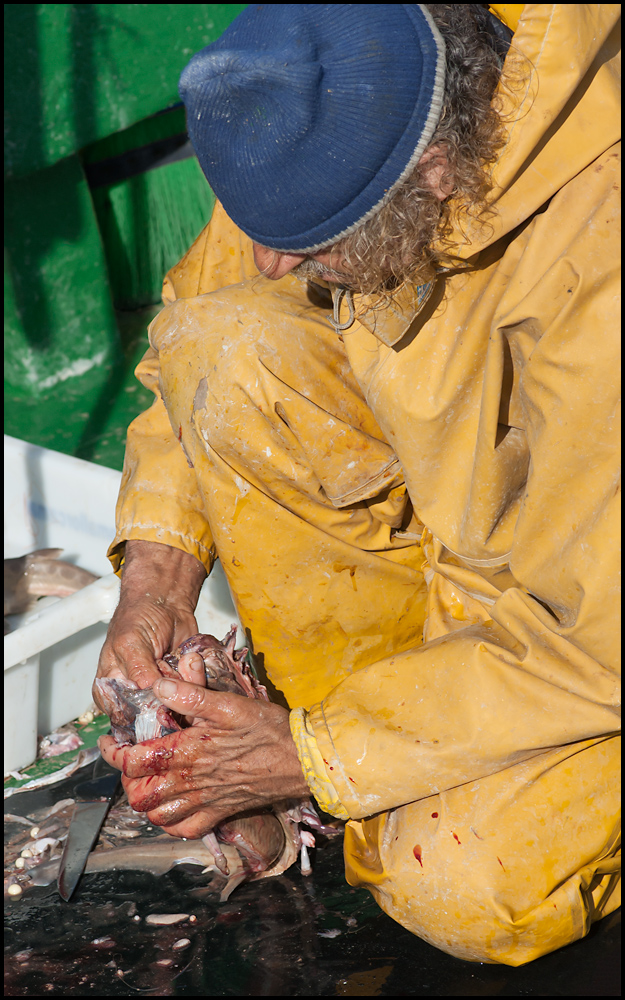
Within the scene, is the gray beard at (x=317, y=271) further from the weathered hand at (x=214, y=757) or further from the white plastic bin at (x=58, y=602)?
the white plastic bin at (x=58, y=602)

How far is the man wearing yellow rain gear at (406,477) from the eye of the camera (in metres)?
→ 1.34

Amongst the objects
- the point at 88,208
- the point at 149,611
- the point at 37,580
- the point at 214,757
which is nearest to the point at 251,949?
the point at 214,757

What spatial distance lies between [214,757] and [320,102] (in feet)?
3.76

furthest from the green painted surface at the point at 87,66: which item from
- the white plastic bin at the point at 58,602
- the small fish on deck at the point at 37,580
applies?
the small fish on deck at the point at 37,580

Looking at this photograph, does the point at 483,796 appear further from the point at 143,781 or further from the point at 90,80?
the point at 90,80

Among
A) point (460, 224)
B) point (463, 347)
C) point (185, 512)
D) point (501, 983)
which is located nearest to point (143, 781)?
point (185, 512)

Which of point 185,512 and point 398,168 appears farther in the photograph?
point 185,512

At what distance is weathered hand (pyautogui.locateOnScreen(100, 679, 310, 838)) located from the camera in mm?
1702

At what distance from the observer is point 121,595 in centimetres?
209

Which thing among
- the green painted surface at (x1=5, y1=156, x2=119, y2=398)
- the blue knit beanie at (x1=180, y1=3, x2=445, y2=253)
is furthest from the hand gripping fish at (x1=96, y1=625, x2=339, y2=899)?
the green painted surface at (x1=5, y1=156, x2=119, y2=398)

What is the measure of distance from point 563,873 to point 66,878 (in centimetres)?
107

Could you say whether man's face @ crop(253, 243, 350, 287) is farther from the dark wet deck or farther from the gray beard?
the dark wet deck

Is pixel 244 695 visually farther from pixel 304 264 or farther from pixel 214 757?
pixel 304 264

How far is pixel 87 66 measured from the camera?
12.0ft
